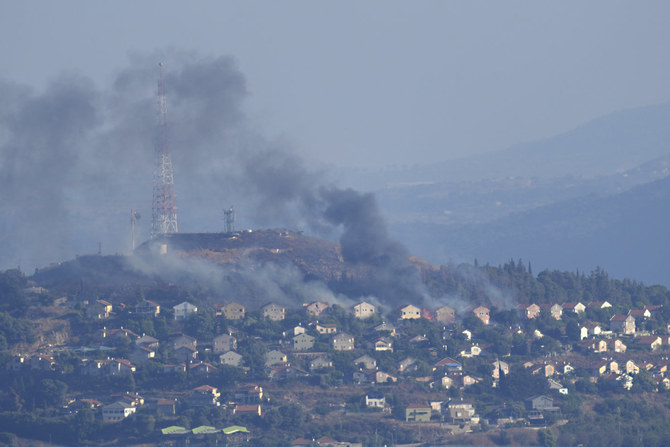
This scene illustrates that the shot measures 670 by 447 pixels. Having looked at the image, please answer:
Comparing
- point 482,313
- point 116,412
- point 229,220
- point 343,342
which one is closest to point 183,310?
point 343,342

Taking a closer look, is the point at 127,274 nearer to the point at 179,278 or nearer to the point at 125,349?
the point at 179,278

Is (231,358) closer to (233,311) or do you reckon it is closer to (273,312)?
(233,311)

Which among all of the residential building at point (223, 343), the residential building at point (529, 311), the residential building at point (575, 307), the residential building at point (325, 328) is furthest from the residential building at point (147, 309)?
the residential building at point (575, 307)

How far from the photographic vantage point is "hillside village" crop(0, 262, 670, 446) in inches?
4370

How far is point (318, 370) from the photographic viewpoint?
122188 millimetres

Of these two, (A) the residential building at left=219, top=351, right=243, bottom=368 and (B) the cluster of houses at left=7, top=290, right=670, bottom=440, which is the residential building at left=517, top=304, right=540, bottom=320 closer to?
(B) the cluster of houses at left=7, top=290, right=670, bottom=440

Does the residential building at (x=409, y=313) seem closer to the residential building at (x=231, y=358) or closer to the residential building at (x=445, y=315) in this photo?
the residential building at (x=445, y=315)

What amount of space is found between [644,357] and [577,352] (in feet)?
16.6

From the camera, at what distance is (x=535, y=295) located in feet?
481

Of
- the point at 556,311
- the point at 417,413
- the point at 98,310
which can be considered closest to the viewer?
the point at 417,413

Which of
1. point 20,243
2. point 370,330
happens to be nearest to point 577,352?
point 370,330

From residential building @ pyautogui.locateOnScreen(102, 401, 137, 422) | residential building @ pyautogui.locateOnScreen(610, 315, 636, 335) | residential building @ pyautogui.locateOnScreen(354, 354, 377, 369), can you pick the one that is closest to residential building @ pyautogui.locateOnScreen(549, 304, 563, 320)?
residential building @ pyautogui.locateOnScreen(610, 315, 636, 335)

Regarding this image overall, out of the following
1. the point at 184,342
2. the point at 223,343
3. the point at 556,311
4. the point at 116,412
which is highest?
the point at 556,311

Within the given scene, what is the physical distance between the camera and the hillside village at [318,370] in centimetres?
11100
